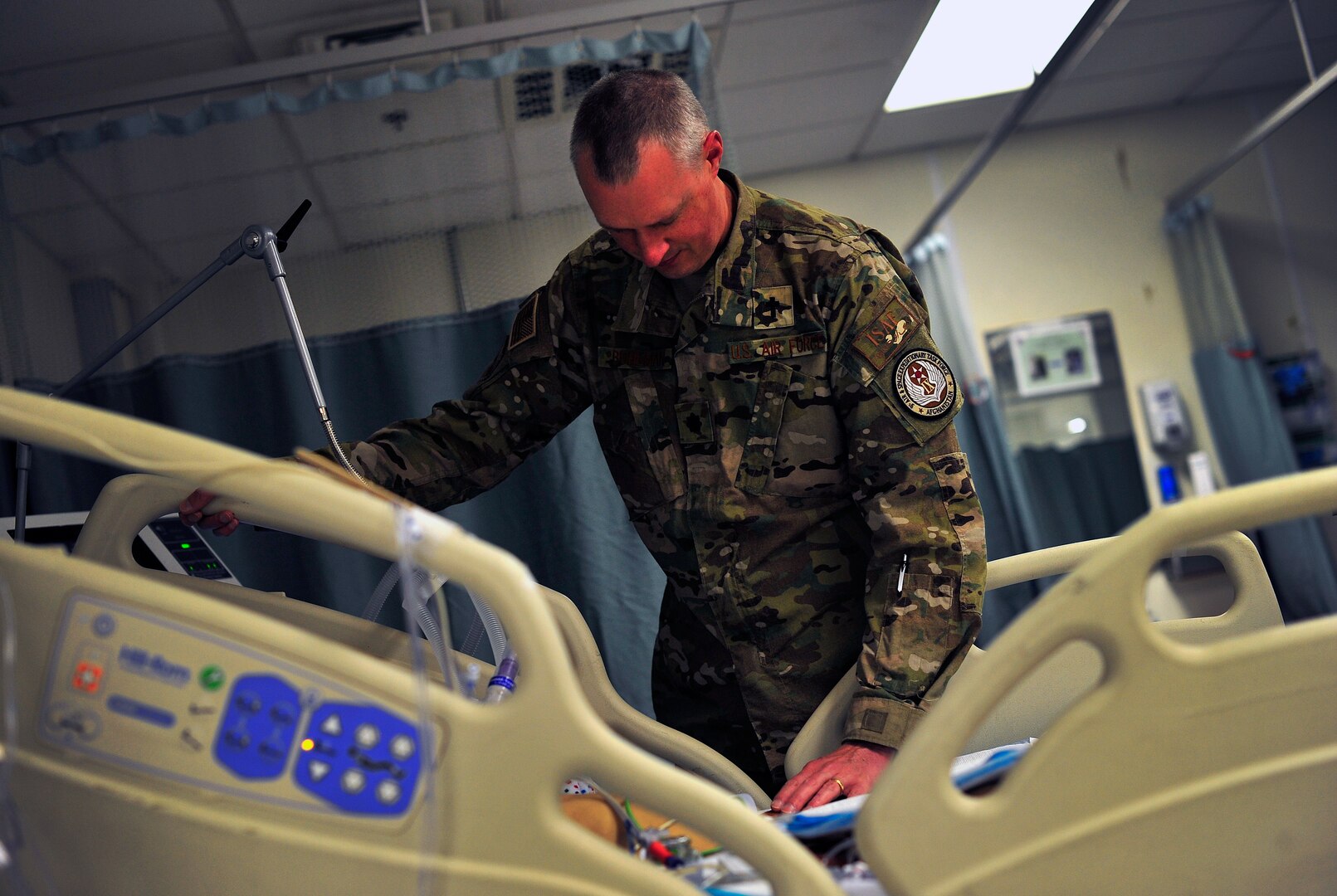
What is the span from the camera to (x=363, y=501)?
0.77 metres

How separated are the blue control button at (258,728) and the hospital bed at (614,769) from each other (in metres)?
0.01

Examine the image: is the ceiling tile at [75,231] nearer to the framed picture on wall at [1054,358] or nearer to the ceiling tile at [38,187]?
the ceiling tile at [38,187]

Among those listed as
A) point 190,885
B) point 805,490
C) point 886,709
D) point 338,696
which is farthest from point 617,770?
point 805,490

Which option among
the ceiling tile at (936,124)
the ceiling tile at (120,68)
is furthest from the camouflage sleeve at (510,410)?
the ceiling tile at (936,124)

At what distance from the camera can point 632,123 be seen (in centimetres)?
139

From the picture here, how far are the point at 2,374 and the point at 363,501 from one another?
7.49 ft

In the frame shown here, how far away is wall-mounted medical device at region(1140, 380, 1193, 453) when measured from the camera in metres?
4.73

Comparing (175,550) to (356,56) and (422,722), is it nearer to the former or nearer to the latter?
(422,722)

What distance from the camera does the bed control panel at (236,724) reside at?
2.52ft

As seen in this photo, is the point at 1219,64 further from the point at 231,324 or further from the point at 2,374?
the point at 2,374

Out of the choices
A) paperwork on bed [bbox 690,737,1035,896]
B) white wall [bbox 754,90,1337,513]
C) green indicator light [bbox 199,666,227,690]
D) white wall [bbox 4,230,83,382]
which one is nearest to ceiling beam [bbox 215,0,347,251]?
white wall [bbox 4,230,83,382]

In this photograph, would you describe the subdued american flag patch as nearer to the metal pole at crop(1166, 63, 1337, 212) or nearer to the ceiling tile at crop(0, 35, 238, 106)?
the ceiling tile at crop(0, 35, 238, 106)

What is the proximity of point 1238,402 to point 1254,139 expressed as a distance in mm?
1164

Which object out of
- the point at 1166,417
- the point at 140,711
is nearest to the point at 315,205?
the point at 140,711
